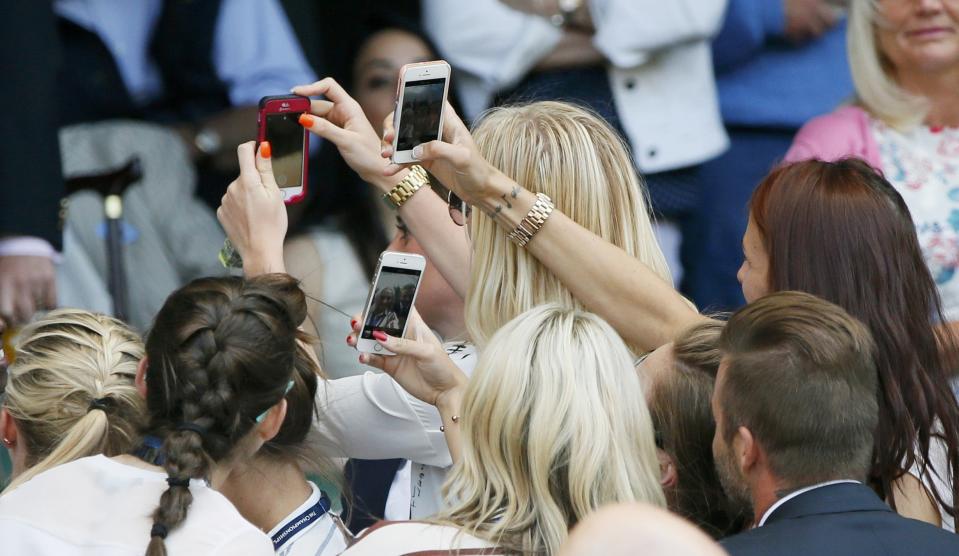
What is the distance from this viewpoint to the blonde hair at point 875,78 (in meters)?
Answer: 3.68

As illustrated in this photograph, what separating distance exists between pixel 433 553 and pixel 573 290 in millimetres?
785

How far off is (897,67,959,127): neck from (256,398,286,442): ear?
2239mm

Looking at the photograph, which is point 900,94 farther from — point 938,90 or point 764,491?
point 764,491

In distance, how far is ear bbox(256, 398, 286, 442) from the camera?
2.18 meters

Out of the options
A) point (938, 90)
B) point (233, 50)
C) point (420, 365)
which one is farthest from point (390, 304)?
point (233, 50)

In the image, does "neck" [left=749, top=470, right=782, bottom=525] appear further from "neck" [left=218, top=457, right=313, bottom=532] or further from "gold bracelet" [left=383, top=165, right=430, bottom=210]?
"gold bracelet" [left=383, top=165, right=430, bottom=210]

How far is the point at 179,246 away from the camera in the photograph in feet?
14.5

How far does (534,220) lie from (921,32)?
1.71 meters

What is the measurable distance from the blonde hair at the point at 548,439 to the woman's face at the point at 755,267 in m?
0.58

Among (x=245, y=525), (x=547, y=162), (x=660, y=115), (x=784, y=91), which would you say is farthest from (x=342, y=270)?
(x=245, y=525)

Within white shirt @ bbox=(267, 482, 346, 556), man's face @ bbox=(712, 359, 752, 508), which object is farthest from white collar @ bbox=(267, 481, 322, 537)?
man's face @ bbox=(712, 359, 752, 508)

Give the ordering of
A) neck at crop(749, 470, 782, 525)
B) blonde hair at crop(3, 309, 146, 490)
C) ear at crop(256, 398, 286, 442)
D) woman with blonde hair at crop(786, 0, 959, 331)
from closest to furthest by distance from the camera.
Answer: neck at crop(749, 470, 782, 525)
ear at crop(256, 398, 286, 442)
blonde hair at crop(3, 309, 146, 490)
woman with blonde hair at crop(786, 0, 959, 331)

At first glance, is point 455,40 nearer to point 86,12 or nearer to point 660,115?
point 660,115

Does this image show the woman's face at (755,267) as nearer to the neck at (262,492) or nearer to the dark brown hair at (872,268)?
the dark brown hair at (872,268)
